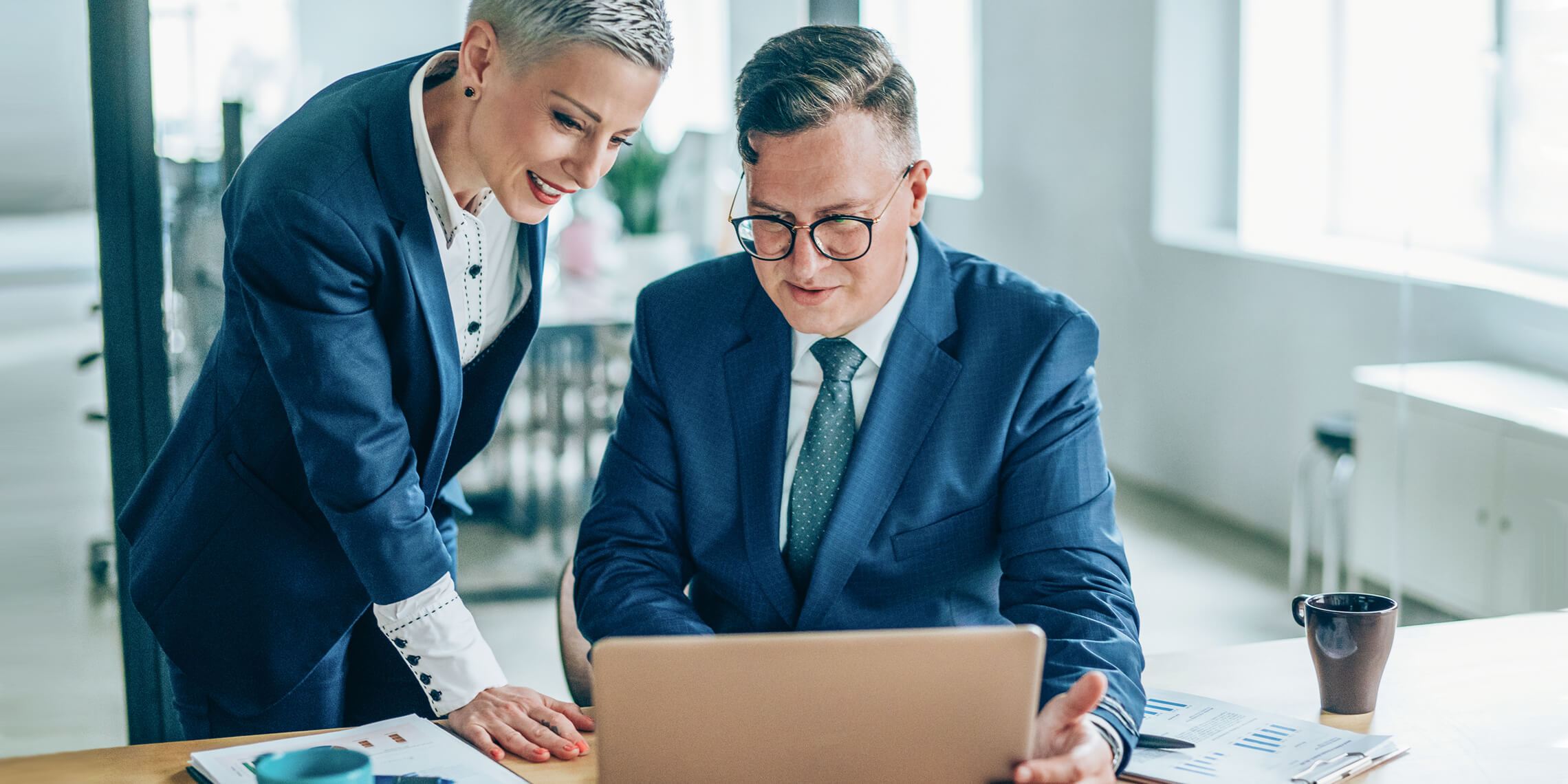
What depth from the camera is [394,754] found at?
1.29 m

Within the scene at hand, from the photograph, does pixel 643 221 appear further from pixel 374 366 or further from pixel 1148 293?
pixel 374 366

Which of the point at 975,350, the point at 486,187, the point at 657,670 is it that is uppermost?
the point at 486,187

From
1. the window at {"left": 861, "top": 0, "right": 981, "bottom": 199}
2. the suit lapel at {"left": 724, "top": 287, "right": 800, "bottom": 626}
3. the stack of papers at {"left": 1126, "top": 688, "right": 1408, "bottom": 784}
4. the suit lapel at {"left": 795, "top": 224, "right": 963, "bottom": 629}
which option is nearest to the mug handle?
the stack of papers at {"left": 1126, "top": 688, "right": 1408, "bottom": 784}

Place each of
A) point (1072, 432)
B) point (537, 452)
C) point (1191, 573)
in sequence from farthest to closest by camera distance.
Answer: point (1191, 573)
point (537, 452)
point (1072, 432)

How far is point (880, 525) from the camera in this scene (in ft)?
5.16

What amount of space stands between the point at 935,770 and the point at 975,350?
2.17 ft

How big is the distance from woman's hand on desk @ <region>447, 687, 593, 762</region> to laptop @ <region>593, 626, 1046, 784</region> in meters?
0.30

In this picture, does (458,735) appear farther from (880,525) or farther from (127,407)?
(127,407)

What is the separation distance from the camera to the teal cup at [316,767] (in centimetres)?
103

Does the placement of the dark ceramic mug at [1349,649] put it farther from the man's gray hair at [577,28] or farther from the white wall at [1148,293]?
the white wall at [1148,293]

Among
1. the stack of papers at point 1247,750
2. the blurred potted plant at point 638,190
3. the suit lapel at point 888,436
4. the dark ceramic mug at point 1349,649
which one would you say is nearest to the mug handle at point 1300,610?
the dark ceramic mug at point 1349,649

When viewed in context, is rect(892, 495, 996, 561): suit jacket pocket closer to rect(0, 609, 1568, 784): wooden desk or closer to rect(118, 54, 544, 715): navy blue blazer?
rect(0, 609, 1568, 784): wooden desk

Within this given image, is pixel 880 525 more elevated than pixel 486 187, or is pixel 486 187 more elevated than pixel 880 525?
pixel 486 187

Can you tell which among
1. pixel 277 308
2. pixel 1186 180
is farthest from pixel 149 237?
pixel 1186 180
